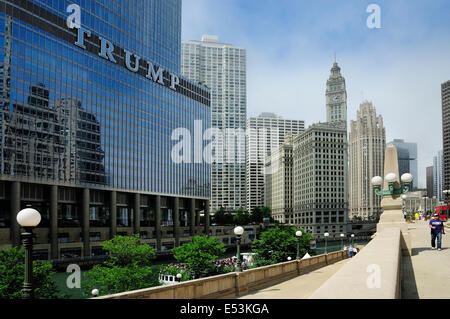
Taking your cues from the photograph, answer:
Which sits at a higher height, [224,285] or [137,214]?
[224,285]

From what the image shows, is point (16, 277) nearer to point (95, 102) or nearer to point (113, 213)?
point (113, 213)

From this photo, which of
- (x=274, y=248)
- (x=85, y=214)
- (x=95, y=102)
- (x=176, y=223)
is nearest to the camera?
(x=274, y=248)

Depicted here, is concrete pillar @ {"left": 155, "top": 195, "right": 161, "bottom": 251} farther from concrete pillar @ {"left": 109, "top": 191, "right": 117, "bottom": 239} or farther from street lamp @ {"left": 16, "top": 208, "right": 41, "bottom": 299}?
street lamp @ {"left": 16, "top": 208, "right": 41, "bottom": 299}

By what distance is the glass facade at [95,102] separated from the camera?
7056cm

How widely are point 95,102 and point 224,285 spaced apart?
7896 cm

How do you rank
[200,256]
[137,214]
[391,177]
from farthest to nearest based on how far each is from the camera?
Answer: [137,214], [200,256], [391,177]

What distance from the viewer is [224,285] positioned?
1583 centimetres

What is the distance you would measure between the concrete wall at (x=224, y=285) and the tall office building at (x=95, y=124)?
195ft

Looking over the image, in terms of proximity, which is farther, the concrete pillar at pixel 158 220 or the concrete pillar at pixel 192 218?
the concrete pillar at pixel 192 218

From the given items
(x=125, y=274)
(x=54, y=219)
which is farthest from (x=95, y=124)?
(x=125, y=274)

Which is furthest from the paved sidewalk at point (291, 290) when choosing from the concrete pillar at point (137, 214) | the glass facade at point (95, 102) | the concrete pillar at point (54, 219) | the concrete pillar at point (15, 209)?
the concrete pillar at point (137, 214)

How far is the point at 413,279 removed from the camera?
1454 centimetres

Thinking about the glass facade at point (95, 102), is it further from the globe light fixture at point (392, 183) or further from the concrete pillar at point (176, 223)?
the globe light fixture at point (392, 183)
